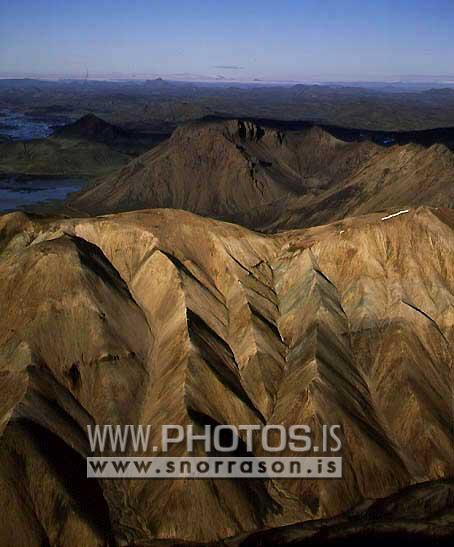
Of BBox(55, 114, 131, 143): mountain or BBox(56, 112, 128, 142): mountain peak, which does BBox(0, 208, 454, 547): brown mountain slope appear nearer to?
BBox(55, 114, 131, 143): mountain

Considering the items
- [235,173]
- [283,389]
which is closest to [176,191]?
[235,173]

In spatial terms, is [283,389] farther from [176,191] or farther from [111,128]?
[111,128]

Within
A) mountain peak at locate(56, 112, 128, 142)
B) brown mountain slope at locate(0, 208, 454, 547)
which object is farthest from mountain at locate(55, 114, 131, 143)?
brown mountain slope at locate(0, 208, 454, 547)

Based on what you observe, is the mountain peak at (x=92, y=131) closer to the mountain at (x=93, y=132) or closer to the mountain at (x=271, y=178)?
the mountain at (x=93, y=132)

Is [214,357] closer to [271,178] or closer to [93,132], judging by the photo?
[271,178]

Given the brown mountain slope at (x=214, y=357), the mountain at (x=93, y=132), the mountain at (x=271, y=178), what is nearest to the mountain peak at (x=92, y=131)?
the mountain at (x=93, y=132)

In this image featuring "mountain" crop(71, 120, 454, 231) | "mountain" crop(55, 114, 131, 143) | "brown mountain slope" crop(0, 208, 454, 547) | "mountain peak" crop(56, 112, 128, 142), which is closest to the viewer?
"brown mountain slope" crop(0, 208, 454, 547)

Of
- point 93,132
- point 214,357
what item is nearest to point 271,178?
point 214,357
